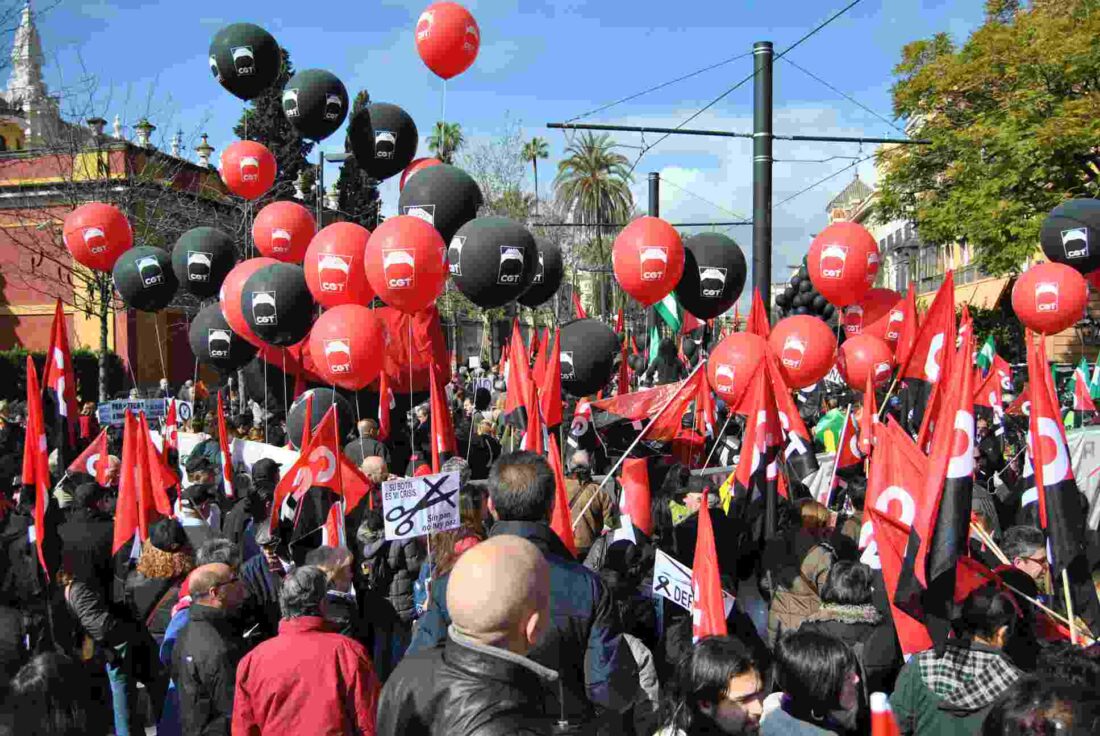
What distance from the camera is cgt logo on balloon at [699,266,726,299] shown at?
11.6 metres

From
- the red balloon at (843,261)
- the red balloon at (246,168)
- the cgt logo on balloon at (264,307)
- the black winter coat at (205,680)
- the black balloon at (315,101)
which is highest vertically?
the black balloon at (315,101)

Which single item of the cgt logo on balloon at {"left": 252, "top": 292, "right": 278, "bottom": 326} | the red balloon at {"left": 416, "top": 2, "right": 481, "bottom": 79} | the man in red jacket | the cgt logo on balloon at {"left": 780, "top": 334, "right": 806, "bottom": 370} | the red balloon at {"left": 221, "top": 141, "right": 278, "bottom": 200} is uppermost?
the red balloon at {"left": 416, "top": 2, "right": 481, "bottom": 79}

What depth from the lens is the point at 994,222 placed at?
2566 centimetres

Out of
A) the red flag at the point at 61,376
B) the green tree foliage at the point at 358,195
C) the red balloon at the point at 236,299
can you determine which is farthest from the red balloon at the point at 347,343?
the green tree foliage at the point at 358,195

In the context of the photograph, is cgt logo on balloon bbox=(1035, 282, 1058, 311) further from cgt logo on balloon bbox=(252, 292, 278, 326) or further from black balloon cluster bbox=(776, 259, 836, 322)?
black balloon cluster bbox=(776, 259, 836, 322)

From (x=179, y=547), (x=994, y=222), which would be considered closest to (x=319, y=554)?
(x=179, y=547)

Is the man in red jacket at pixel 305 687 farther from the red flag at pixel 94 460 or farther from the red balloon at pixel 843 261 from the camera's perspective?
the red balloon at pixel 843 261

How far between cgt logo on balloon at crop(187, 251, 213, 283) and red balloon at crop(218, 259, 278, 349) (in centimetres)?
55

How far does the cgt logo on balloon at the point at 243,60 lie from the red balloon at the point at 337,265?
3240 millimetres

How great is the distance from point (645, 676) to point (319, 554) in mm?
1680

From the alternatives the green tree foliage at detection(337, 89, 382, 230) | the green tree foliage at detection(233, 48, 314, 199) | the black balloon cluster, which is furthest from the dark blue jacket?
the green tree foliage at detection(337, 89, 382, 230)

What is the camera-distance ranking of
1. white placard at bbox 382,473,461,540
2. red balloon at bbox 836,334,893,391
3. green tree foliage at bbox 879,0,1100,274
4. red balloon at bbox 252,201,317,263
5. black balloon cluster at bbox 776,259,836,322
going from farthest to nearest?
green tree foliage at bbox 879,0,1100,274, black balloon cluster at bbox 776,259,836,322, red balloon at bbox 252,201,317,263, red balloon at bbox 836,334,893,391, white placard at bbox 382,473,461,540

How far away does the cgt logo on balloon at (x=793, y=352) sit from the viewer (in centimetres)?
1110

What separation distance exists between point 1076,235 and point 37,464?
11.4m
